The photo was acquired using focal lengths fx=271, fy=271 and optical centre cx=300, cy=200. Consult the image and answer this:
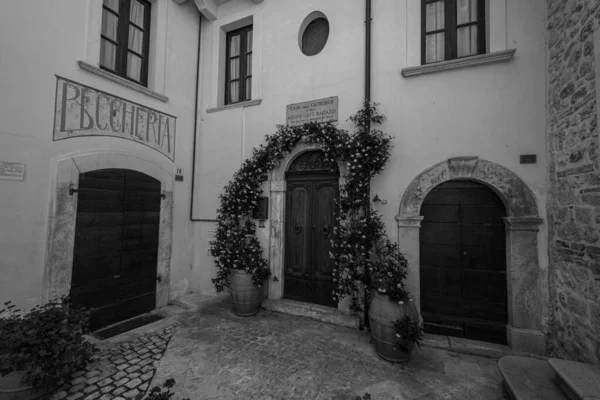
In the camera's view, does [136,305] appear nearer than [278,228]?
Yes

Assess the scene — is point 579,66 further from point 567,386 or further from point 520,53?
point 567,386

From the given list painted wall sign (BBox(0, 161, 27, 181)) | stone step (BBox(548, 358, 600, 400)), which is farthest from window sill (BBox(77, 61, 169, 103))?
A: stone step (BBox(548, 358, 600, 400))

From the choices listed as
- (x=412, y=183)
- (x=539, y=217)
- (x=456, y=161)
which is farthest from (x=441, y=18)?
(x=539, y=217)

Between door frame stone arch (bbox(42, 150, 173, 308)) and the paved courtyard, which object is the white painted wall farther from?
door frame stone arch (bbox(42, 150, 173, 308))

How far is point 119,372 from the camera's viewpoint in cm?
294

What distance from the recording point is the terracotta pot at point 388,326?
3129mm

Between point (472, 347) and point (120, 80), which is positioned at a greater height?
point (120, 80)

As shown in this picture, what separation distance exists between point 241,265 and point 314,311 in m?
1.39

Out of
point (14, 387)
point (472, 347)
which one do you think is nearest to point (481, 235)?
point (472, 347)

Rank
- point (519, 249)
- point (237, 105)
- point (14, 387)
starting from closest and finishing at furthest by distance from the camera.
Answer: point (14, 387) < point (519, 249) < point (237, 105)

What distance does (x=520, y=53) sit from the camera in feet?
11.6

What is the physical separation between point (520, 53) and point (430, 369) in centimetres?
409

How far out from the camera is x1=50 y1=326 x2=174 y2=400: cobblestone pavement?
8.57 feet

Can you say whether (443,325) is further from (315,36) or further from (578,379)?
(315,36)
